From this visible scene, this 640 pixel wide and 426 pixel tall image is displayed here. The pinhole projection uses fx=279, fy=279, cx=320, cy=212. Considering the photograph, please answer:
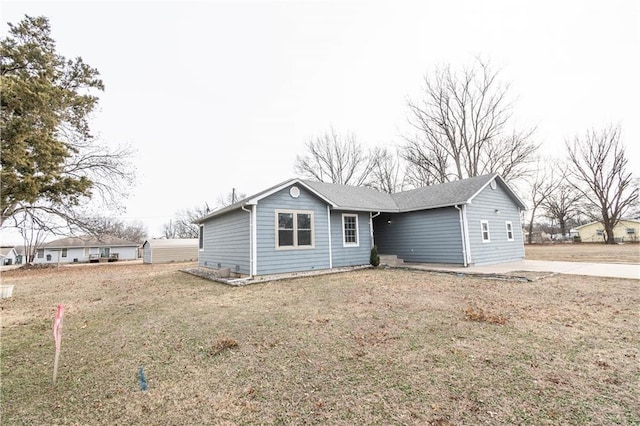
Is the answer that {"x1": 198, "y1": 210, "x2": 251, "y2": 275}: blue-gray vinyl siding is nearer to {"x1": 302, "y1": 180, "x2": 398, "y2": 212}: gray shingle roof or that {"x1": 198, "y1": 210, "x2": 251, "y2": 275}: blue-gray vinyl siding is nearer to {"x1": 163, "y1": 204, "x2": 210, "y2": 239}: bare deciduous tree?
{"x1": 302, "y1": 180, "x2": 398, "y2": 212}: gray shingle roof

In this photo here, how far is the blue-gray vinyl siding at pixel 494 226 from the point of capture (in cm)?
1288

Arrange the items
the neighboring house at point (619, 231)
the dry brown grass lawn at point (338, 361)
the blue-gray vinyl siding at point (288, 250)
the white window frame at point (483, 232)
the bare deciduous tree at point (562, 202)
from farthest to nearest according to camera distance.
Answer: the neighboring house at point (619, 231)
the bare deciduous tree at point (562, 202)
the white window frame at point (483, 232)
the blue-gray vinyl siding at point (288, 250)
the dry brown grass lawn at point (338, 361)

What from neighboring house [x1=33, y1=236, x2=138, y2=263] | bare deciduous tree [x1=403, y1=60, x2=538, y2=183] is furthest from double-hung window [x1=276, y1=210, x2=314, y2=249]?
neighboring house [x1=33, y1=236, x2=138, y2=263]

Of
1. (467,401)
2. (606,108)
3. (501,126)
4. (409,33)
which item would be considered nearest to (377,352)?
(467,401)

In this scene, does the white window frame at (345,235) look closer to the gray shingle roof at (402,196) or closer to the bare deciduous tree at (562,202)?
the gray shingle roof at (402,196)

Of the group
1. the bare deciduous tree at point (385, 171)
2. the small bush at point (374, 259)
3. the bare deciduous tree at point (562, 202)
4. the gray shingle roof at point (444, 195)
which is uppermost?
the bare deciduous tree at point (385, 171)

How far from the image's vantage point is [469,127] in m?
25.2

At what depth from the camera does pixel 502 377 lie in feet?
9.75

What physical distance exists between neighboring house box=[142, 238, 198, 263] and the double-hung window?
20.8m

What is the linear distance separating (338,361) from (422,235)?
38.5ft

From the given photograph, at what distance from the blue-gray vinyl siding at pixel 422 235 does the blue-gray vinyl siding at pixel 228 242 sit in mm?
8141

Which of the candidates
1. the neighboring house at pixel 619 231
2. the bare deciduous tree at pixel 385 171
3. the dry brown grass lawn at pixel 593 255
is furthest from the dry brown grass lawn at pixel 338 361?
the neighboring house at pixel 619 231

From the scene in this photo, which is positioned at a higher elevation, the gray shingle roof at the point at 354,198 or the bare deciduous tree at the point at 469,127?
the bare deciduous tree at the point at 469,127

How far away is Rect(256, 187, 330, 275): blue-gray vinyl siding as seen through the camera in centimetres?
1027
